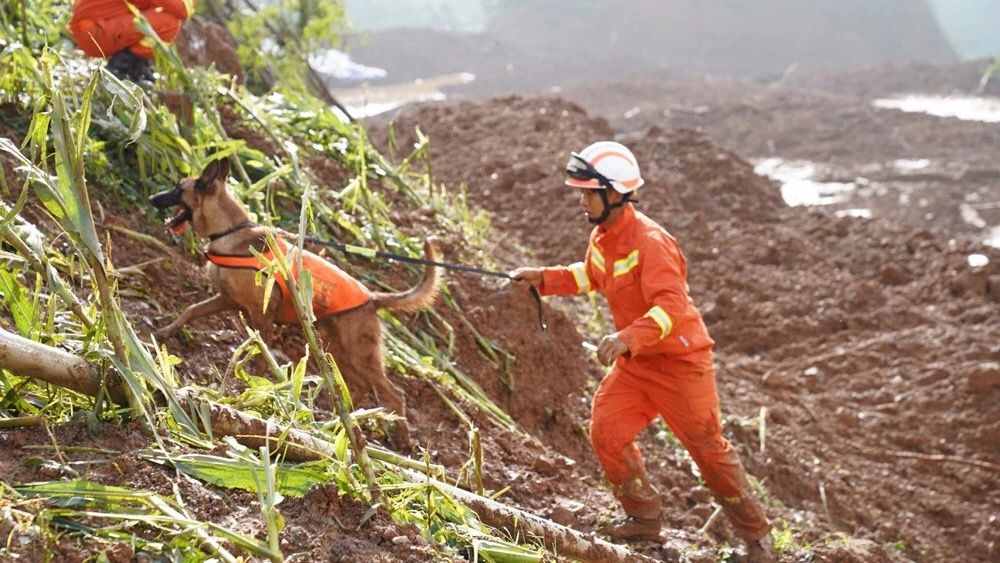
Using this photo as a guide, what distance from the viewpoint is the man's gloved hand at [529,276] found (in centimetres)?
521

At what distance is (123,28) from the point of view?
20.6 ft

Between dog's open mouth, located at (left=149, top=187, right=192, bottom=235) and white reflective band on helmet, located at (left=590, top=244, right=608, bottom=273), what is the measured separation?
1.63 meters

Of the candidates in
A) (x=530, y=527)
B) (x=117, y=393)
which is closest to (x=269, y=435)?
(x=117, y=393)

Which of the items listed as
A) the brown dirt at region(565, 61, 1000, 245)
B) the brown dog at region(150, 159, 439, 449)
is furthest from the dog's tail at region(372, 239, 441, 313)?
the brown dirt at region(565, 61, 1000, 245)

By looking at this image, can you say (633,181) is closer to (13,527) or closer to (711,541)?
(711,541)

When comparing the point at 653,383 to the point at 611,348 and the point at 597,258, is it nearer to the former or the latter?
the point at 611,348

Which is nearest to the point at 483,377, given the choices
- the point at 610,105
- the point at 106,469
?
the point at 106,469

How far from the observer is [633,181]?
4898mm

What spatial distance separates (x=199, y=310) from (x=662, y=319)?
1.72m

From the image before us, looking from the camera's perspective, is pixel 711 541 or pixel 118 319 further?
pixel 711 541

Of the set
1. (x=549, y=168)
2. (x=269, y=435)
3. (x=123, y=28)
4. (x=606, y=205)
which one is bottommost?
(x=549, y=168)

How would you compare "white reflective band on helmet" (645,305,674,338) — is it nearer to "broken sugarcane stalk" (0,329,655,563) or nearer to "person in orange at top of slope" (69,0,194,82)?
"broken sugarcane stalk" (0,329,655,563)

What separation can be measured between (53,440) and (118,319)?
1.11 feet

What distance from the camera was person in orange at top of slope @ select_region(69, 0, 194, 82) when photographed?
6.19 metres
